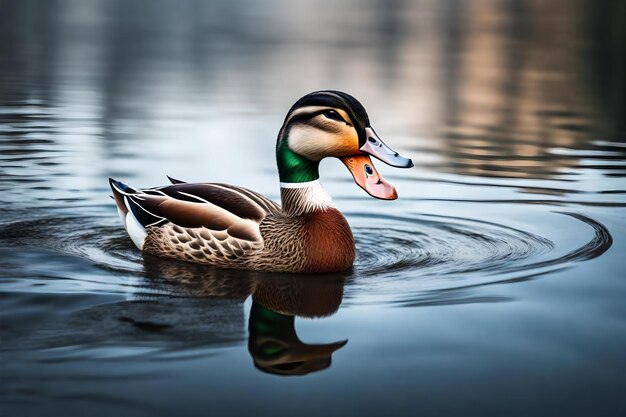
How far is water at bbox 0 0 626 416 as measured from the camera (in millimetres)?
6594

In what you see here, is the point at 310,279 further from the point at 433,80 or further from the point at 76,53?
the point at 76,53

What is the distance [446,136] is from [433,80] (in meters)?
14.3

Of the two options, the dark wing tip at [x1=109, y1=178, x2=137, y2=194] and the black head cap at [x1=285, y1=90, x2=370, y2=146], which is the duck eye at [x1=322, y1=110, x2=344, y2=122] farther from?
the dark wing tip at [x1=109, y1=178, x2=137, y2=194]

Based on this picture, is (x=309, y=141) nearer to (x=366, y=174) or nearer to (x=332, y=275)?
(x=366, y=174)

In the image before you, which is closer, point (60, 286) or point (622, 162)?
point (60, 286)

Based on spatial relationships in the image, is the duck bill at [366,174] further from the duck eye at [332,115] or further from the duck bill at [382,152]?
the duck eye at [332,115]

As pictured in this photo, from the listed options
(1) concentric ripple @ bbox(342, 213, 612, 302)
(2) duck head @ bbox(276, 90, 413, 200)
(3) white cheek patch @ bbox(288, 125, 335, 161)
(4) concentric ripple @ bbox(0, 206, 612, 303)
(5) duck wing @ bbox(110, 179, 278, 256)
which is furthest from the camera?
(5) duck wing @ bbox(110, 179, 278, 256)

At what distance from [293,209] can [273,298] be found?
1203 millimetres

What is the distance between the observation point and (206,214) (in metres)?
9.76

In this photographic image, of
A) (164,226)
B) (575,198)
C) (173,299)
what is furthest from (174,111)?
(173,299)

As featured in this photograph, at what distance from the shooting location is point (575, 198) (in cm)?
1334

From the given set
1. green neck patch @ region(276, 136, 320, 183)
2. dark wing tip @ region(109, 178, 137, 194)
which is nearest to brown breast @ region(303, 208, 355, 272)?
green neck patch @ region(276, 136, 320, 183)

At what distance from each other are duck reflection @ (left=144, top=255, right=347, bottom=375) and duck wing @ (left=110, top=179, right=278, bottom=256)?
255mm

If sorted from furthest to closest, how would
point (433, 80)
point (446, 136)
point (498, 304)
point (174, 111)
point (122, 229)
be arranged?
point (433, 80) → point (174, 111) → point (446, 136) → point (122, 229) → point (498, 304)
